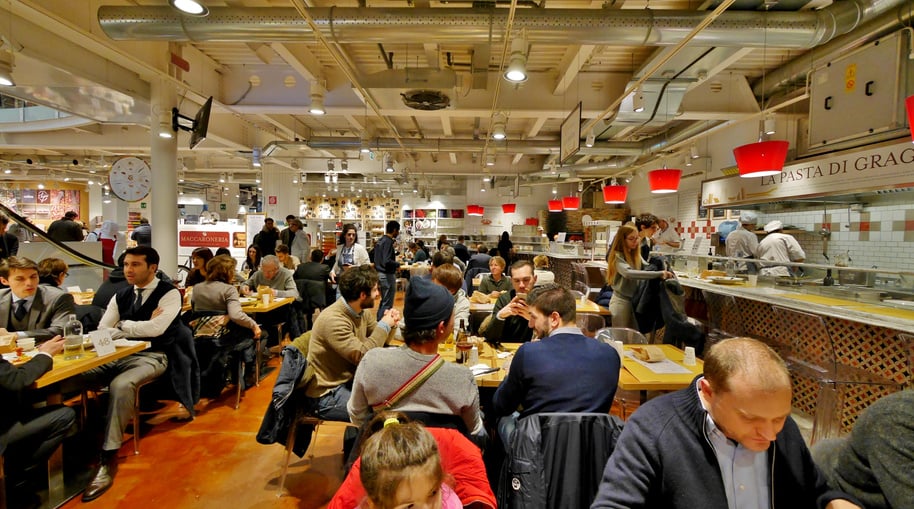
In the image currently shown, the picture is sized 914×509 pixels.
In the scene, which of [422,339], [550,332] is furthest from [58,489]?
[550,332]

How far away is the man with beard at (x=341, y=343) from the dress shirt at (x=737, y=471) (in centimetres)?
206

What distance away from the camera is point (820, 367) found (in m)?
3.80

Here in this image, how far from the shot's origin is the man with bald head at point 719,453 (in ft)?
3.79

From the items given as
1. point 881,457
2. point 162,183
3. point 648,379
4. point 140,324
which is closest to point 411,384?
point 881,457

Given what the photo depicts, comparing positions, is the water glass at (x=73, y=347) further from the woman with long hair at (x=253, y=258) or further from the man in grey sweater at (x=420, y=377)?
the woman with long hair at (x=253, y=258)

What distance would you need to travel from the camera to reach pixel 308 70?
633 centimetres


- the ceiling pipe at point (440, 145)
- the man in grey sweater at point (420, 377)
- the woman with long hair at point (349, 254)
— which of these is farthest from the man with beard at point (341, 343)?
the ceiling pipe at point (440, 145)

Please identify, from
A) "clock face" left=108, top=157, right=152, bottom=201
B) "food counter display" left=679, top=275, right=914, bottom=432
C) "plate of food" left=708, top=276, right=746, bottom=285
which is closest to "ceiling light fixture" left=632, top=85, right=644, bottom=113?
"plate of food" left=708, top=276, right=746, bottom=285

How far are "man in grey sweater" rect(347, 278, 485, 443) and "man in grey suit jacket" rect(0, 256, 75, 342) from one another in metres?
3.19

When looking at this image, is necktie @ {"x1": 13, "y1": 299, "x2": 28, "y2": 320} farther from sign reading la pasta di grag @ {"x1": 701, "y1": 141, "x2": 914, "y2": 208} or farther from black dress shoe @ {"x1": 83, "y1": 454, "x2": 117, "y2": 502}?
sign reading la pasta di grag @ {"x1": 701, "y1": 141, "x2": 914, "y2": 208}

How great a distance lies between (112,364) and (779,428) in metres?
4.42

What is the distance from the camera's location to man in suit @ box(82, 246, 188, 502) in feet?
10.9

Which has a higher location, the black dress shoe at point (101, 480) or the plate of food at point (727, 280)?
the plate of food at point (727, 280)

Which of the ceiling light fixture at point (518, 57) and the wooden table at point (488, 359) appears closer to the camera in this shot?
the wooden table at point (488, 359)
